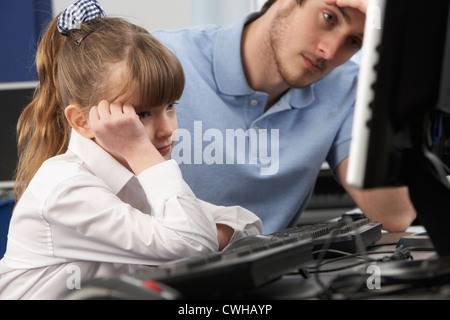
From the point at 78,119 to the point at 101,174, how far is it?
0.14m

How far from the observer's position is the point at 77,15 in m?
1.05

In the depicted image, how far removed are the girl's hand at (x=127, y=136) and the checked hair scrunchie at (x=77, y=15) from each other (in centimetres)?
24

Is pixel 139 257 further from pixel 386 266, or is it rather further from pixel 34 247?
pixel 386 266

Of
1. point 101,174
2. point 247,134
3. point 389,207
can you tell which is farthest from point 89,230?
point 389,207

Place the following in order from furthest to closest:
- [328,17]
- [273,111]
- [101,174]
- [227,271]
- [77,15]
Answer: [273,111]
[328,17]
[77,15]
[101,174]
[227,271]

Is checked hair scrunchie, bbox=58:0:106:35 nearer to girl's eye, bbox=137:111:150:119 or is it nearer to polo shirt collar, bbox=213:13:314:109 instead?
girl's eye, bbox=137:111:150:119

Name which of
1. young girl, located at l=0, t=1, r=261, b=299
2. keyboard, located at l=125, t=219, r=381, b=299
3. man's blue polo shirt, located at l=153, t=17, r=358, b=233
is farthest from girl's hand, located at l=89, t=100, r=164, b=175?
man's blue polo shirt, located at l=153, t=17, r=358, b=233

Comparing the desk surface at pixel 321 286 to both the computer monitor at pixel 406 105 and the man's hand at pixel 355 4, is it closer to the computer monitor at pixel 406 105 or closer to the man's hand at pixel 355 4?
the computer monitor at pixel 406 105

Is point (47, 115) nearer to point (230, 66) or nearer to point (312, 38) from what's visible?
point (230, 66)

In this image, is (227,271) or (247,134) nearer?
(227,271)

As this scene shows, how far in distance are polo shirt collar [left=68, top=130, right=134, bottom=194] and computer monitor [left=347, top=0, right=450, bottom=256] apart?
1.62ft

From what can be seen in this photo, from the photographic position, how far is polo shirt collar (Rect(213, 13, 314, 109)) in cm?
150

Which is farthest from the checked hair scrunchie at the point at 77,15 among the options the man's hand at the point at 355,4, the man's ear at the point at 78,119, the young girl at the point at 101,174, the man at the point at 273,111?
the man's hand at the point at 355,4

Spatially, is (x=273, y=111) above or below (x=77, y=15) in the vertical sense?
below
